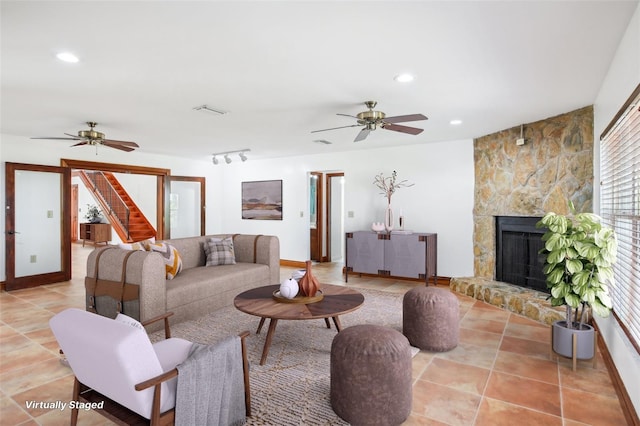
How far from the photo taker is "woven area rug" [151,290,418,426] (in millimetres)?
2127

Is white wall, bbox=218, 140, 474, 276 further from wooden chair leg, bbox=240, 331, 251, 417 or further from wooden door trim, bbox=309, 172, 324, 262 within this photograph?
wooden chair leg, bbox=240, 331, 251, 417

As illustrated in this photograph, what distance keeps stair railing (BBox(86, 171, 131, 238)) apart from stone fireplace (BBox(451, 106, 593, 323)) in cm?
904

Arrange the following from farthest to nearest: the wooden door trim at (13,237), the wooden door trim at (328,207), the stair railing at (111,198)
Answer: the stair railing at (111,198), the wooden door trim at (328,207), the wooden door trim at (13,237)

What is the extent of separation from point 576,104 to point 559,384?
110 inches

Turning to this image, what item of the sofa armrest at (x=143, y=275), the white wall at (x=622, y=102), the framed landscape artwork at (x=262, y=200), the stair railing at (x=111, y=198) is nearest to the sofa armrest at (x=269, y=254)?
the sofa armrest at (x=143, y=275)

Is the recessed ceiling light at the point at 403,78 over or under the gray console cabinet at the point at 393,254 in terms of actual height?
over

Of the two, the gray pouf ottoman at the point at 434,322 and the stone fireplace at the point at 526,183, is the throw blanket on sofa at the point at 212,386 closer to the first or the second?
the gray pouf ottoman at the point at 434,322

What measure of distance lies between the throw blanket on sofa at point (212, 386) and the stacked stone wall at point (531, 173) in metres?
3.87

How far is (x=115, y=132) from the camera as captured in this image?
5.10m

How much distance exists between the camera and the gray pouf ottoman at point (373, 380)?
77.6 inches

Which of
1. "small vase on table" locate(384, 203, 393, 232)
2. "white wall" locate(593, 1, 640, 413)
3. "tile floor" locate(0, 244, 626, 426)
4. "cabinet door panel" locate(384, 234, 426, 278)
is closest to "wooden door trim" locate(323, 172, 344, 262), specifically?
"small vase on table" locate(384, 203, 393, 232)

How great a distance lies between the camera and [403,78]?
115 inches

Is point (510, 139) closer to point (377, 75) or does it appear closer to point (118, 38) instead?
point (377, 75)

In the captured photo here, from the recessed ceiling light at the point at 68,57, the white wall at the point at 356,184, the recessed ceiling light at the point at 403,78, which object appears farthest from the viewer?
the white wall at the point at 356,184
